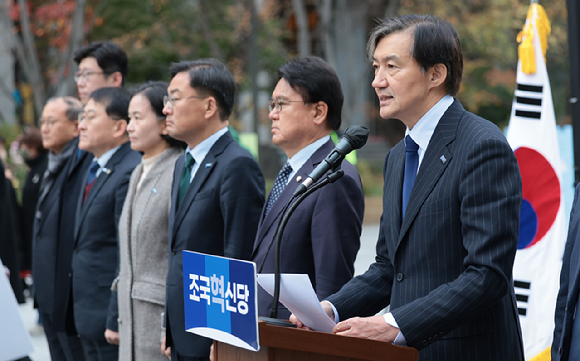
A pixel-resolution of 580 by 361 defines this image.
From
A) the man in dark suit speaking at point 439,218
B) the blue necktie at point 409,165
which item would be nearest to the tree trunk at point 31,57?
the man in dark suit speaking at point 439,218

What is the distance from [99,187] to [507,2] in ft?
47.7

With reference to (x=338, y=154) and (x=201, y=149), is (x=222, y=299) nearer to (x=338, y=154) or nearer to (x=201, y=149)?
(x=338, y=154)

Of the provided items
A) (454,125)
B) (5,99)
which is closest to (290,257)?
(454,125)

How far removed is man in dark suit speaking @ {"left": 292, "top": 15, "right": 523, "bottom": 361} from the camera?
7.17 ft

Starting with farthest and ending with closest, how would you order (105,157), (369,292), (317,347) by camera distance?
(105,157) < (369,292) < (317,347)

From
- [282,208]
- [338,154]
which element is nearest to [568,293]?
[338,154]

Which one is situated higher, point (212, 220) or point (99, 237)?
point (212, 220)

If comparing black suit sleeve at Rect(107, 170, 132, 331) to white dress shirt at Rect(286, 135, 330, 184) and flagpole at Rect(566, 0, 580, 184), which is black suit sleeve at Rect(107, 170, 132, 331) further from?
flagpole at Rect(566, 0, 580, 184)

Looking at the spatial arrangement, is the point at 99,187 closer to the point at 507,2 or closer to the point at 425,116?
the point at 425,116

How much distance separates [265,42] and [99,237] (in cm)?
1504

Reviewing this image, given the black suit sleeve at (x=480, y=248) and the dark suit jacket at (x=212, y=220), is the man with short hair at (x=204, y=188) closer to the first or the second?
the dark suit jacket at (x=212, y=220)

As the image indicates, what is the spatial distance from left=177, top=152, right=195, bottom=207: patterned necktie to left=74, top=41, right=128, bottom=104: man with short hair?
208cm

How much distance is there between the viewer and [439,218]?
231 cm

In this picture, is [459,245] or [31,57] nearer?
[459,245]
